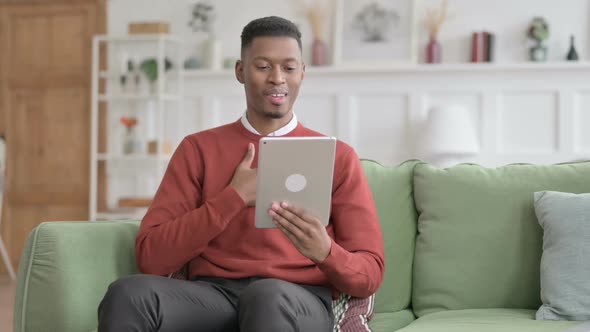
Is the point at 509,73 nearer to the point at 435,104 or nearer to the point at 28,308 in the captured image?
the point at 435,104

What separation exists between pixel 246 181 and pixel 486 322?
692 mm

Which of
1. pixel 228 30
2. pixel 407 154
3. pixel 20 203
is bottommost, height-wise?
pixel 20 203

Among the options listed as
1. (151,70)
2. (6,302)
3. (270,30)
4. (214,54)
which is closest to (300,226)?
(270,30)

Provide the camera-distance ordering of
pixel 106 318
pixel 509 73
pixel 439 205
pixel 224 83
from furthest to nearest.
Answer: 1. pixel 224 83
2. pixel 509 73
3. pixel 439 205
4. pixel 106 318

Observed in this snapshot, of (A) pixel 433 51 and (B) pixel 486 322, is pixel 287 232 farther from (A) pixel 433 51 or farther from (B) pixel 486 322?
(A) pixel 433 51

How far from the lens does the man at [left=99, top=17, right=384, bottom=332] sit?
194 cm

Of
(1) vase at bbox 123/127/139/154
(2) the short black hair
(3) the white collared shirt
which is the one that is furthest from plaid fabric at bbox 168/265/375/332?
(1) vase at bbox 123/127/139/154

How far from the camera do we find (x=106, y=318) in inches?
73.7

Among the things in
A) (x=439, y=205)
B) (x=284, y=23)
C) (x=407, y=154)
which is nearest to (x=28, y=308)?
(x=284, y=23)

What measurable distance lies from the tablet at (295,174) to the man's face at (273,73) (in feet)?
1.08

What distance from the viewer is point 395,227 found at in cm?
256

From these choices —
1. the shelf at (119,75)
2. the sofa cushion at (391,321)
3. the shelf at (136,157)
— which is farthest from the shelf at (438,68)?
the sofa cushion at (391,321)

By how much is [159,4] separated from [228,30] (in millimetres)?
567

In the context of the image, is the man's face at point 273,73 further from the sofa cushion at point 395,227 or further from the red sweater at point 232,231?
the sofa cushion at point 395,227
